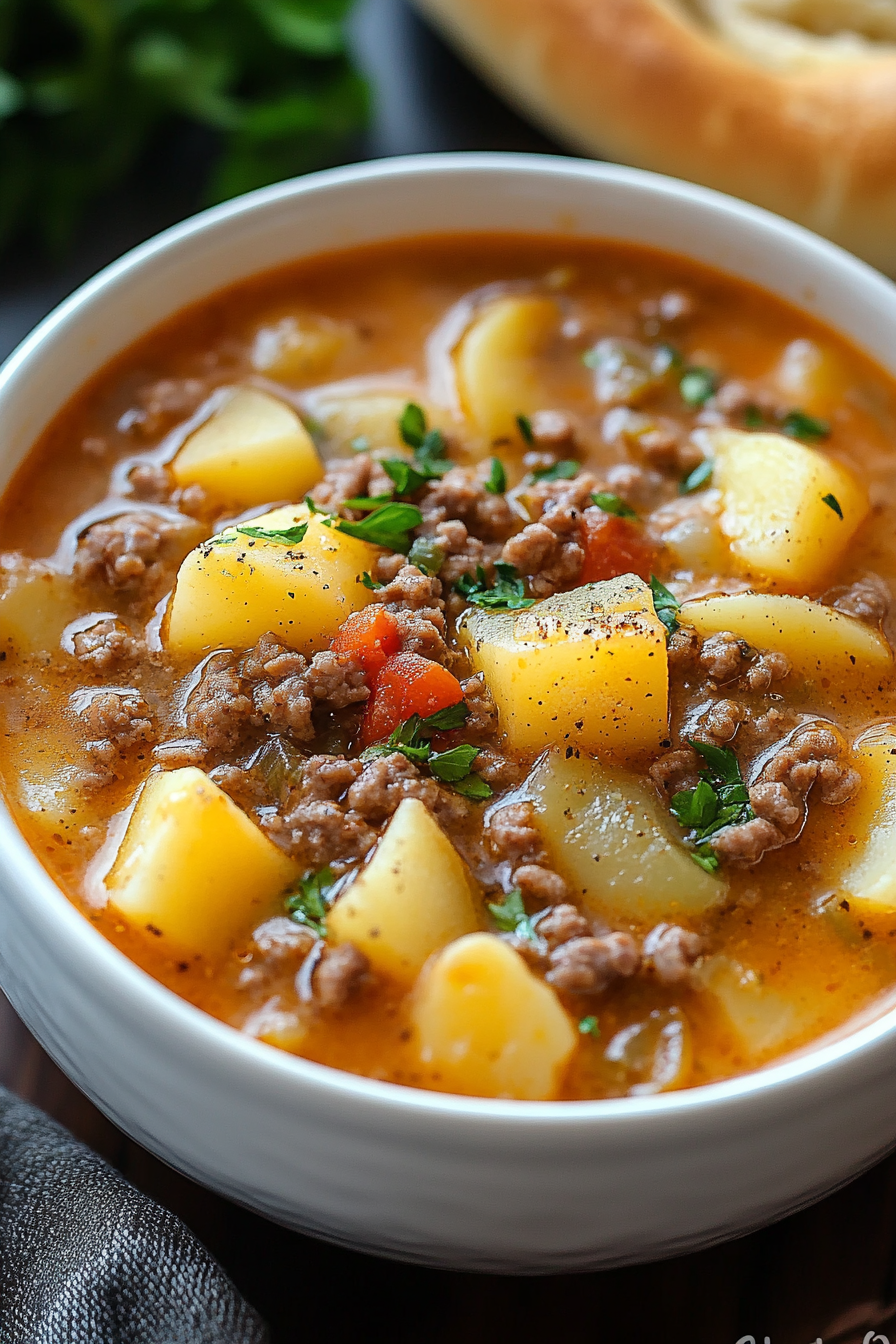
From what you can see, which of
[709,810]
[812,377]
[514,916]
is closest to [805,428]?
[812,377]

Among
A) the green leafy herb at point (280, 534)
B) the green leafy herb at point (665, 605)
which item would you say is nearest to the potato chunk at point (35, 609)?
the green leafy herb at point (280, 534)

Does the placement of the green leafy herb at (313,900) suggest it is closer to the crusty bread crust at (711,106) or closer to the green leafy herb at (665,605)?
the green leafy herb at (665,605)

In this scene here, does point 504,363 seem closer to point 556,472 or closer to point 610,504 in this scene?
point 556,472

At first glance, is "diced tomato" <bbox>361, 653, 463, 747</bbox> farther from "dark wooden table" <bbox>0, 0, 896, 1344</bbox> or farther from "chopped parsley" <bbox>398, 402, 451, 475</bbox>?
"dark wooden table" <bbox>0, 0, 896, 1344</bbox>

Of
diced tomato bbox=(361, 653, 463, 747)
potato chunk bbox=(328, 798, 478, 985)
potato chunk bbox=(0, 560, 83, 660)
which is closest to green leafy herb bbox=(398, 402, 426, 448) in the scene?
diced tomato bbox=(361, 653, 463, 747)

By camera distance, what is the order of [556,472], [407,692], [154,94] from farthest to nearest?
[154,94] → [556,472] → [407,692]

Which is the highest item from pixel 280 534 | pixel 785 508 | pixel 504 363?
pixel 785 508
